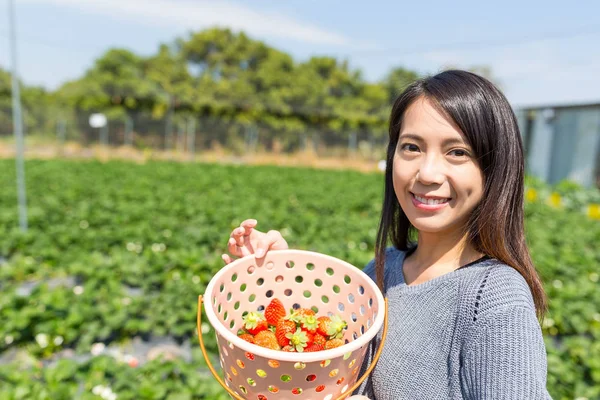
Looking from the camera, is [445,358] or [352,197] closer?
[445,358]

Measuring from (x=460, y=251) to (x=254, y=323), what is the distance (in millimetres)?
594

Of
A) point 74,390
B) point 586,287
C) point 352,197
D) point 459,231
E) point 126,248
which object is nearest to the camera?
point 459,231

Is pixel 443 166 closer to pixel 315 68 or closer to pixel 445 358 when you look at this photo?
pixel 445 358

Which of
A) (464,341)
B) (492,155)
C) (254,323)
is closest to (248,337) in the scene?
(254,323)

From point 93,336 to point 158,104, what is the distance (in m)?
21.3

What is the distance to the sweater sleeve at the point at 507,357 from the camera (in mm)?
903

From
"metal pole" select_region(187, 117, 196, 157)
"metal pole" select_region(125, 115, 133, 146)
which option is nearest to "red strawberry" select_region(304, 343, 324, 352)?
"metal pole" select_region(187, 117, 196, 157)

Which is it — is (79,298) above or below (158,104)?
below

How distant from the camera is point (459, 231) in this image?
1208mm

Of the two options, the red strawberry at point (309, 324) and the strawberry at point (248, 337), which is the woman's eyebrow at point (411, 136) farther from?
the strawberry at point (248, 337)

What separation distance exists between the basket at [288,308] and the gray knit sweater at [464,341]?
0.09 m

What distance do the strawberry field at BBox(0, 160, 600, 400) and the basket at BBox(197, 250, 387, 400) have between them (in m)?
1.18

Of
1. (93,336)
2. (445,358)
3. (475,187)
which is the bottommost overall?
(93,336)

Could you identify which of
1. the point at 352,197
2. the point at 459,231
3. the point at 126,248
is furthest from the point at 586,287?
the point at 352,197
